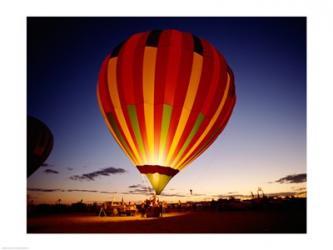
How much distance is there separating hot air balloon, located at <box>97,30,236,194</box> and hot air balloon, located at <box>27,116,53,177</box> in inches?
25.6

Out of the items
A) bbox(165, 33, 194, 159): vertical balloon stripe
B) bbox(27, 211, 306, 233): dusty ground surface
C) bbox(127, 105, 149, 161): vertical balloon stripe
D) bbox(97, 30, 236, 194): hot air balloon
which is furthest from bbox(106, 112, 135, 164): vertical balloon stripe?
bbox(27, 211, 306, 233): dusty ground surface

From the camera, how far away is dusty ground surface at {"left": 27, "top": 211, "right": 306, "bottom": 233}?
14.3ft

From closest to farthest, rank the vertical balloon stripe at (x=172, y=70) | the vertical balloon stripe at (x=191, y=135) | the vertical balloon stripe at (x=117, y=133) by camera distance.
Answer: the vertical balloon stripe at (x=172, y=70), the vertical balloon stripe at (x=191, y=135), the vertical balloon stripe at (x=117, y=133)

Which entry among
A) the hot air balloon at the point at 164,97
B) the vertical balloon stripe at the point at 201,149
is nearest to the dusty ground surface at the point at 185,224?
the hot air balloon at the point at 164,97

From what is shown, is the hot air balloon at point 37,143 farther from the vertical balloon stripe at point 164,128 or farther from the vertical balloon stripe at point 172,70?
the vertical balloon stripe at point 172,70

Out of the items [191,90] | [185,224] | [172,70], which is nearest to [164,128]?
[191,90]

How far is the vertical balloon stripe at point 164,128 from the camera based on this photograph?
4.62m

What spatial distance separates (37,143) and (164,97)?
137 cm

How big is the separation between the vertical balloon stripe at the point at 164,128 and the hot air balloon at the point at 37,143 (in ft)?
3.72
